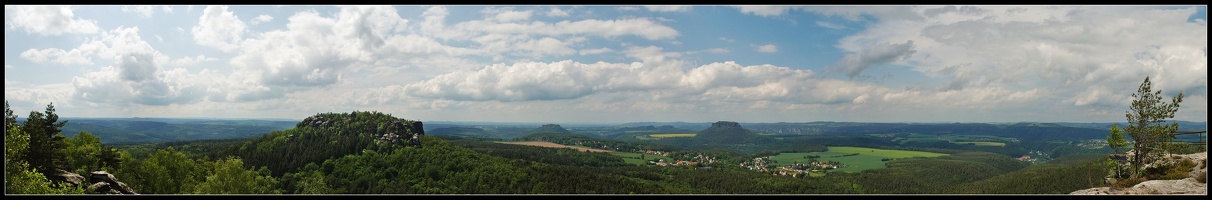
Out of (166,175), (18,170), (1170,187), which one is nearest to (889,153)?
(1170,187)

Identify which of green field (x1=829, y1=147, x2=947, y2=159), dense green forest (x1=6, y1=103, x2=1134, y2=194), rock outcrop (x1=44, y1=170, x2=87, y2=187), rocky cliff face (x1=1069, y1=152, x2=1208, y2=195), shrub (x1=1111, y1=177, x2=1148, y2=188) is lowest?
green field (x1=829, y1=147, x2=947, y2=159)

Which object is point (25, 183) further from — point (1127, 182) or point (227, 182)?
point (1127, 182)

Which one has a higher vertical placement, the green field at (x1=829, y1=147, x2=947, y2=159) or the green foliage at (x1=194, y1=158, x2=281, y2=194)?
the green foliage at (x1=194, y1=158, x2=281, y2=194)

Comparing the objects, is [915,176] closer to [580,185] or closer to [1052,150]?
[580,185]

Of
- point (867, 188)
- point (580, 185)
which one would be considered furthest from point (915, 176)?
point (580, 185)

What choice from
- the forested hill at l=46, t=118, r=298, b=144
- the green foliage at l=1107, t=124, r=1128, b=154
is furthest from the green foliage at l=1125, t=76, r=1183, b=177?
the forested hill at l=46, t=118, r=298, b=144

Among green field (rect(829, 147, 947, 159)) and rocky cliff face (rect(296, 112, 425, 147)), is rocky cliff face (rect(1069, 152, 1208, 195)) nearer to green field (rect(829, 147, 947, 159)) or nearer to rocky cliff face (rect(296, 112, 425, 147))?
rocky cliff face (rect(296, 112, 425, 147))

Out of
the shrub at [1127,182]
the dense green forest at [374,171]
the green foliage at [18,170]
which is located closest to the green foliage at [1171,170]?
the shrub at [1127,182]

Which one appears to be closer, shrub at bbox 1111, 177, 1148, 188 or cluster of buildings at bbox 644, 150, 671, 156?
shrub at bbox 1111, 177, 1148, 188

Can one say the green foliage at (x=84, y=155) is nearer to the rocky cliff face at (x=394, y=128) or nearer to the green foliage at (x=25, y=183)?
the green foliage at (x=25, y=183)
